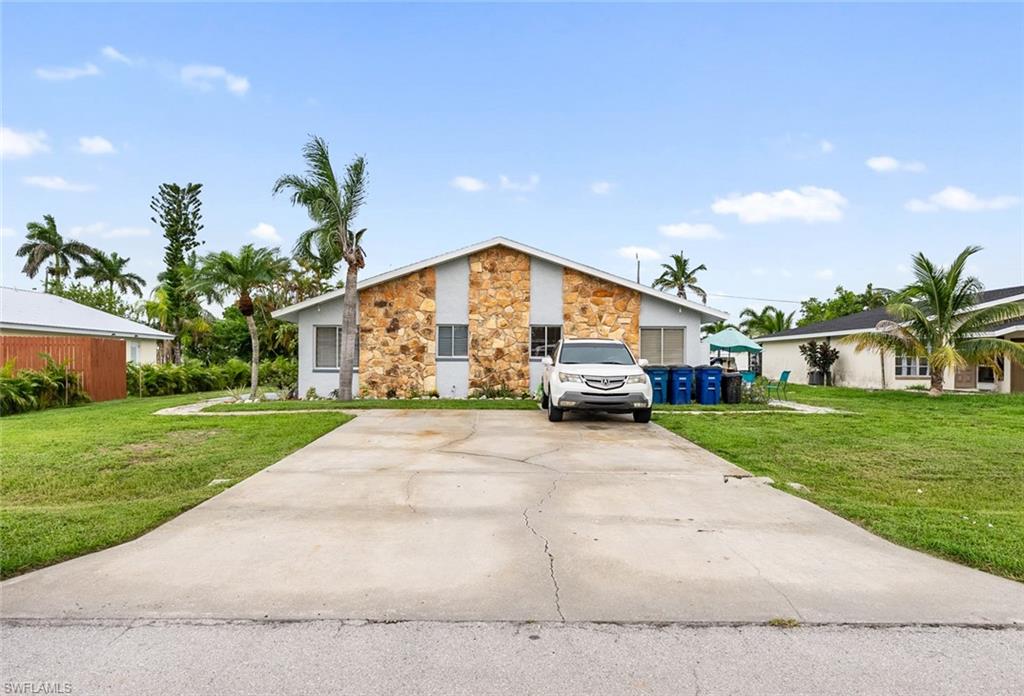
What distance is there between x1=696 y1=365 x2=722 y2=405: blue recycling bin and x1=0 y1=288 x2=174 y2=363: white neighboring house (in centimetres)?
2168

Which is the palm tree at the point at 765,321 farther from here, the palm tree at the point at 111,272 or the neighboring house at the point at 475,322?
the palm tree at the point at 111,272

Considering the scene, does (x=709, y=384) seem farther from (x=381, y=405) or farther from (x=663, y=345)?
(x=381, y=405)

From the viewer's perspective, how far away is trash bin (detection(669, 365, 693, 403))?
648 inches

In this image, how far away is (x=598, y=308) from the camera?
1838cm

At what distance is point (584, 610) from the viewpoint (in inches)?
134

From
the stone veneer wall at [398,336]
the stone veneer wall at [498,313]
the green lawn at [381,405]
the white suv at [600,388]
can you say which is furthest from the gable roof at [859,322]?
the stone veneer wall at [398,336]

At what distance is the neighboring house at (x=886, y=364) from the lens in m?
22.1

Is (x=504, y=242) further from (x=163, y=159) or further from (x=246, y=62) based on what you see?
(x=163, y=159)

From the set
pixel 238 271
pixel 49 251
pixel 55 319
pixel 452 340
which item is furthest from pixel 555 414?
pixel 49 251

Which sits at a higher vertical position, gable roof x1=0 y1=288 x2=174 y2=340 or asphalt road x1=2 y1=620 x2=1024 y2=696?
gable roof x1=0 y1=288 x2=174 y2=340

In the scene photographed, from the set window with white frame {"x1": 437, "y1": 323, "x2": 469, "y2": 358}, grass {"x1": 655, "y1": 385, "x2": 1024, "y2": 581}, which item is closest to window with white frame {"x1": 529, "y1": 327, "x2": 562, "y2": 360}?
window with white frame {"x1": 437, "y1": 323, "x2": 469, "y2": 358}

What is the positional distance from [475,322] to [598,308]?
3948 mm

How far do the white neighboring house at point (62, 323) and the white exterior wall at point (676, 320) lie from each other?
66.1ft

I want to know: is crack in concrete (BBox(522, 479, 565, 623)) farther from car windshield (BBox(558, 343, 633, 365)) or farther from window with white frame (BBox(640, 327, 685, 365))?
window with white frame (BBox(640, 327, 685, 365))
